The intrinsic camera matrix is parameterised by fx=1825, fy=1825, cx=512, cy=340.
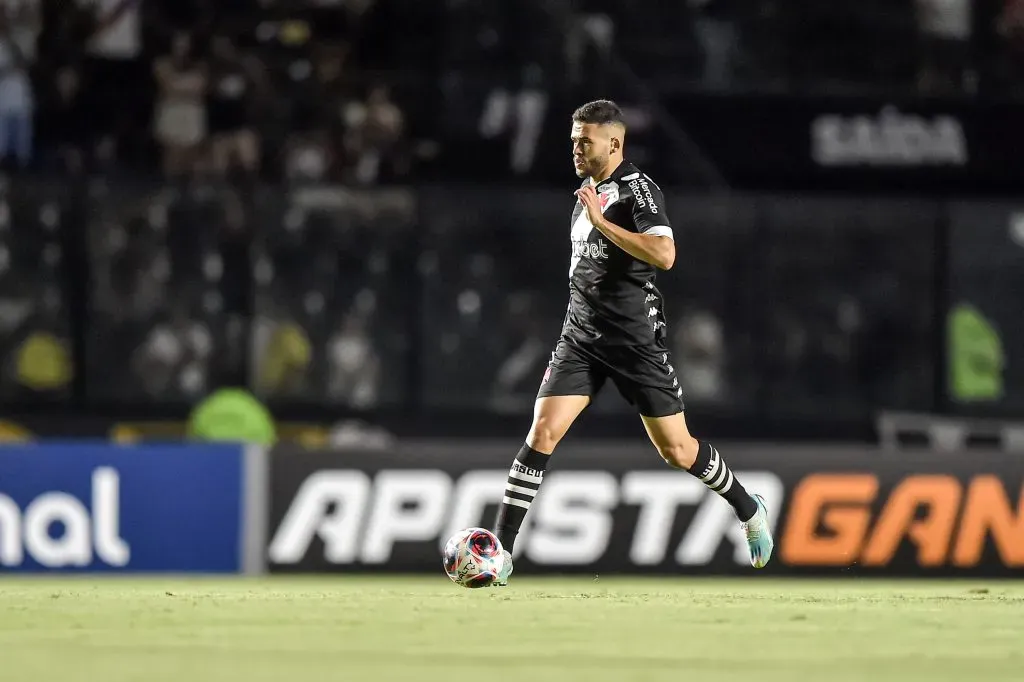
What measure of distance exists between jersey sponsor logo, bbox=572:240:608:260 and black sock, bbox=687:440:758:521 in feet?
4.11

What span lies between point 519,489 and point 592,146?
1855 mm

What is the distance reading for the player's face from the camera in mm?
9633

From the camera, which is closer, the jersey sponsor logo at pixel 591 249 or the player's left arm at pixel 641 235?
the player's left arm at pixel 641 235

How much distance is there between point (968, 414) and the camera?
18188 millimetres

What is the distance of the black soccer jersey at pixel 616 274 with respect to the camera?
9.59m

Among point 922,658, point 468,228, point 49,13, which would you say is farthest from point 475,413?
point 922,658

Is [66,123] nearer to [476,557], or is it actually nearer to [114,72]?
[114,72]

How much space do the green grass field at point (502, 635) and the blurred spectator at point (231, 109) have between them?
25.2 feet

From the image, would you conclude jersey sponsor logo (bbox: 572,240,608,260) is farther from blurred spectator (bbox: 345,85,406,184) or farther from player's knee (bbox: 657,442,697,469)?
blurred spectator (bbox: 345,85,406,184)

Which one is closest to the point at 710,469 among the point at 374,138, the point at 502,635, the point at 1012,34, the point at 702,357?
the point at 502,635

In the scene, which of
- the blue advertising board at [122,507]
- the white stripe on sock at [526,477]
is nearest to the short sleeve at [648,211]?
the white stripe on sock at [526,477]

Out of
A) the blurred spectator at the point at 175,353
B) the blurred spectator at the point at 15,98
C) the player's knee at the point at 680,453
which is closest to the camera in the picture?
the player's knee at the point at 680,453

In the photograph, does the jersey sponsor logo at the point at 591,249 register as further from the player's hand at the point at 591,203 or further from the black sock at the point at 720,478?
the black sock at the point at 720,478

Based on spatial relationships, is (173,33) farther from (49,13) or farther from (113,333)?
(113,333)
